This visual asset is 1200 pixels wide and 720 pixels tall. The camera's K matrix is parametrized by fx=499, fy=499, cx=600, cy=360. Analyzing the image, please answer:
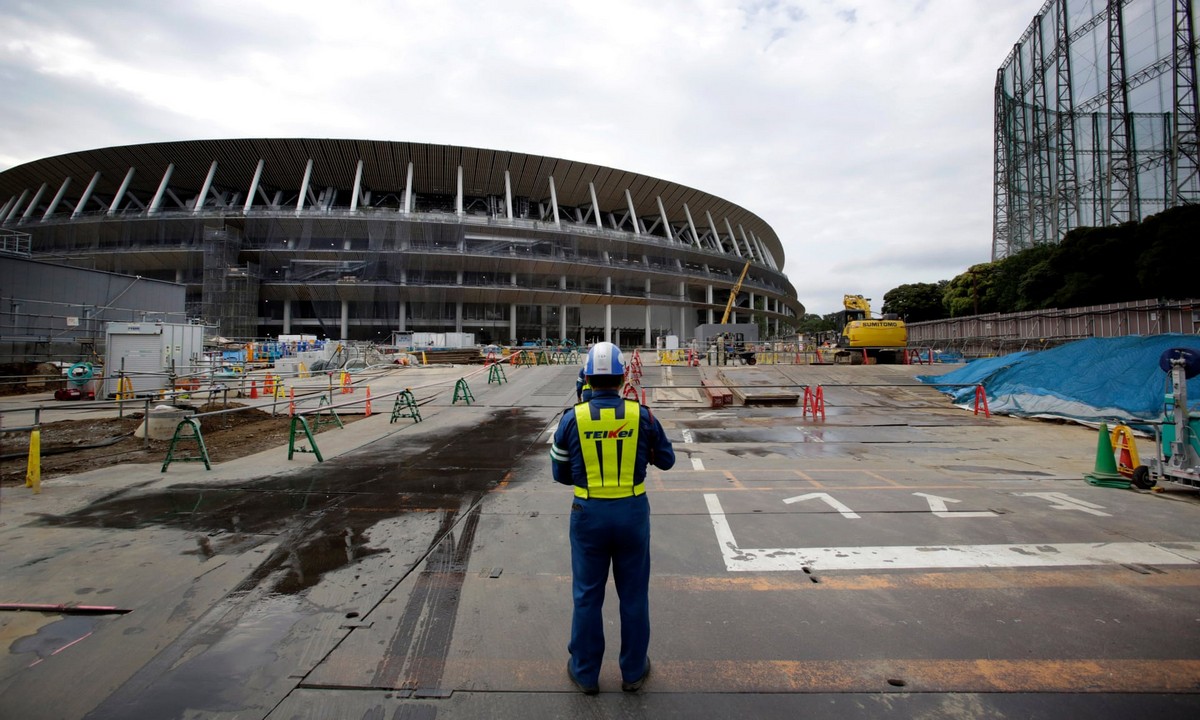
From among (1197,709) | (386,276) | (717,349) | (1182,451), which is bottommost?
(1197,709)

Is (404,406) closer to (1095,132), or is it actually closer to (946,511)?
(946,511)

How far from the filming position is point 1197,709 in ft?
8.26

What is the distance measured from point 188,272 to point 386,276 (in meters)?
21.9

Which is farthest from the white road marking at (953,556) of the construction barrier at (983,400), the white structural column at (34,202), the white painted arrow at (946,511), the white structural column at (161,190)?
the white structural column at (34,202)

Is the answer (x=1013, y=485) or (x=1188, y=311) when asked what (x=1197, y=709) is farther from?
(x=1188, y=311)

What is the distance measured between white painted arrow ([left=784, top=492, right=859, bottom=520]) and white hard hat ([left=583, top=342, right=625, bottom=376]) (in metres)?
4.07

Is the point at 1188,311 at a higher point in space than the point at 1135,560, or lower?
higher

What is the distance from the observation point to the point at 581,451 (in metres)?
2.78

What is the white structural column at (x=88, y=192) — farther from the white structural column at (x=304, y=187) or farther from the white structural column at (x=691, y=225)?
the white structural column at (x=691, y=225)

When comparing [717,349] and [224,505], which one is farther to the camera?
[717,349]

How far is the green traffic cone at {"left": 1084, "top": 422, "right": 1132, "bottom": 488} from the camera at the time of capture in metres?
6.82

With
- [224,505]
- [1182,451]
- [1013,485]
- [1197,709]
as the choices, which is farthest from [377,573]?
[1182,451]

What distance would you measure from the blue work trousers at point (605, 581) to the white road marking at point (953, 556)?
182 cm

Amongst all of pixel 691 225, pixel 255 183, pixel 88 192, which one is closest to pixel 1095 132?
pixel 691 225
